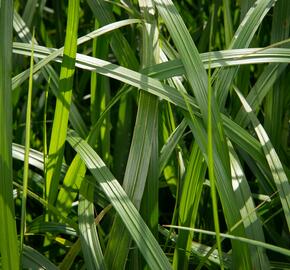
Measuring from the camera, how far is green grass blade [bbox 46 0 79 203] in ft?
2.46

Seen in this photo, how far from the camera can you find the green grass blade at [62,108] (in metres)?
0.75

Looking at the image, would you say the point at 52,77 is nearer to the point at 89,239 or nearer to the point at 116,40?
the point at 116,40

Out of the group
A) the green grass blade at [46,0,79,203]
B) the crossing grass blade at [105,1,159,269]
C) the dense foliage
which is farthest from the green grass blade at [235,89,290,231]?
the green grass blade at [46,0,79,203]

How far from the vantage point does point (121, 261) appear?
0.72 metres

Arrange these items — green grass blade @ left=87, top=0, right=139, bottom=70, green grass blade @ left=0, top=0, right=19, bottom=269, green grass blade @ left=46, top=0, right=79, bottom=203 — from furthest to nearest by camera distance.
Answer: green grass blade @ left=87, top=0, right=139, bottom=70 → green grass blade @ left=46, top=0, right=79, bottom=203 → green grass blade @ left=0, top=0, right=19, bottom=269

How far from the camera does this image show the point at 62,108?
804 mm

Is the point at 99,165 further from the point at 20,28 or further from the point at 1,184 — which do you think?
the point at 20,28

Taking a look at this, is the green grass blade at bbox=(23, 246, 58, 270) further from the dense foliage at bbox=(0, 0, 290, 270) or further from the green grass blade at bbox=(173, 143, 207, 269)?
the green grass blade at bbox=(173, 143, 207, 269)

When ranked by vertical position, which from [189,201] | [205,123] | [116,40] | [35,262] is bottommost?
[35,262]

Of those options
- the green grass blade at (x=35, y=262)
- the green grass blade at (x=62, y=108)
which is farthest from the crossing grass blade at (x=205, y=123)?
the green grass blade at (x=35, y=262)

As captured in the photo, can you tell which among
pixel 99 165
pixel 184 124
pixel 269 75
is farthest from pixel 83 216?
pixel 269 75

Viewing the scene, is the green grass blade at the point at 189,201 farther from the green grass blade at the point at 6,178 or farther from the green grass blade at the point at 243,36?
the green grass blade at the point at 6,178

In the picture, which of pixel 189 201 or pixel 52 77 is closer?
pixel 189 201

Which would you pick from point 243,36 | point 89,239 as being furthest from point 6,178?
point 243,36
